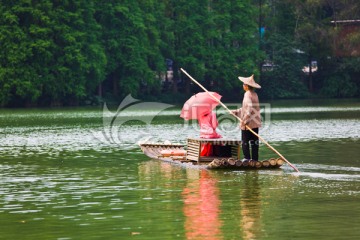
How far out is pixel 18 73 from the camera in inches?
3061

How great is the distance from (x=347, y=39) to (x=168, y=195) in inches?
2859

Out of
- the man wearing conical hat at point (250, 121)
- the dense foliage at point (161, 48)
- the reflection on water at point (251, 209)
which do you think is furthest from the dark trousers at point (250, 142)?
the dense foliage at point (161, 48)

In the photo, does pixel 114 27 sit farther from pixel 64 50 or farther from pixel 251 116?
pixel 251 116

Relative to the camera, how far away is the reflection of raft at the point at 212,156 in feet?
78.5

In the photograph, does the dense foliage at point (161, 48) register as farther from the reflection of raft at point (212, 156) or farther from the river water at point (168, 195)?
the reflection of raft at point (212, 156)

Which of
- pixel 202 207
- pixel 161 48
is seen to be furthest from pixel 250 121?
pixel 161 48

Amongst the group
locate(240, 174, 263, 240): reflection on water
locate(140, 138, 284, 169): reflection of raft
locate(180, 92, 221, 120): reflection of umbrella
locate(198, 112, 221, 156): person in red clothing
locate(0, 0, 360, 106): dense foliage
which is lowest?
locate(240, 174, 263, 240): reflection on water

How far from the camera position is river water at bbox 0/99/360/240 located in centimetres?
1560

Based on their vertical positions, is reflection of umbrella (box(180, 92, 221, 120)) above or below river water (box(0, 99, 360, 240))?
above

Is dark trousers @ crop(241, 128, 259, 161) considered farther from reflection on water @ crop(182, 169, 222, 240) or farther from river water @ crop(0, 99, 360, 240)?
reflection on water @ crop(182, 169, 222, 240)

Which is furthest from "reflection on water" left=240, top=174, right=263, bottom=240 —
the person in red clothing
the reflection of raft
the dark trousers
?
the person in red clothing

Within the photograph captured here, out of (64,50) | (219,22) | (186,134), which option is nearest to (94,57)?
(64,50)

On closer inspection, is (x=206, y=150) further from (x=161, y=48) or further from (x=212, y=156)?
(x=161, y=48)

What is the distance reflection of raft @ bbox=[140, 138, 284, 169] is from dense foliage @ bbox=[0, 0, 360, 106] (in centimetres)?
4835
